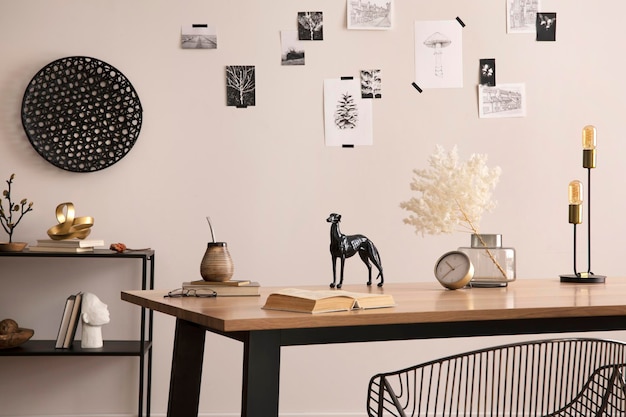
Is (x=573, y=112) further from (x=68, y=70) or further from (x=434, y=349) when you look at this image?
(x=68, y=70)

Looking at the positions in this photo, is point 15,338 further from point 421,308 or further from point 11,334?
point 421,308

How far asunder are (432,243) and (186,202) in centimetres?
125

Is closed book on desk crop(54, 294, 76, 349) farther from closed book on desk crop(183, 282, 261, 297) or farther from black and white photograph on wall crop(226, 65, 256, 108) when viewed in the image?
closed book on desk crop(183, 282, 261, 297)

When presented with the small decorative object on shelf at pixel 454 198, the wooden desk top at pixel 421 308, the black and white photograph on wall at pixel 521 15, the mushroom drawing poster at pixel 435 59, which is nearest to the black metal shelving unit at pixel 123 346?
the wooden desk top at pixel 421 308

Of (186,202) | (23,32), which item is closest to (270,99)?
(186,202)

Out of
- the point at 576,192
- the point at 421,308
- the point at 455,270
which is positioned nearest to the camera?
the point at 421,308

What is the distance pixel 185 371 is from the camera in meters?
2.16

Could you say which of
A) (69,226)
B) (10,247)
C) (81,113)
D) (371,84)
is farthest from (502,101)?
(10,247)

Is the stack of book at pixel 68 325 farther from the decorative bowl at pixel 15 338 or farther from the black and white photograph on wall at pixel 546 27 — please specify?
the black and white photograph on wall at pixel 546 27

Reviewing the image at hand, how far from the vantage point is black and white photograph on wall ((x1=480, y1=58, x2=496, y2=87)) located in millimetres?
3916

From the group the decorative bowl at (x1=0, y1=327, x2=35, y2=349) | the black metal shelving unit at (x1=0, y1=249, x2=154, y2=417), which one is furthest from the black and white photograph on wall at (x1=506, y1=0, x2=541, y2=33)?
the decorative bowl at (x1=0, y1=327, x2=35, y2=349)

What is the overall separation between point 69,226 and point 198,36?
1126 mm

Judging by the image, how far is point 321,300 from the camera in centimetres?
171

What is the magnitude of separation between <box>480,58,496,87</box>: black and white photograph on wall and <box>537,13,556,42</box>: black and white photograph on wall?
296 millimetres
